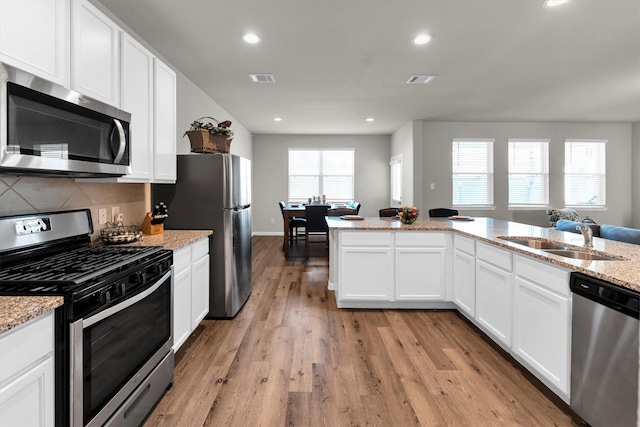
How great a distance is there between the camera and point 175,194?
312 centimetres

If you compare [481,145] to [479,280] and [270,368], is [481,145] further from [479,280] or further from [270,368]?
[270,368]

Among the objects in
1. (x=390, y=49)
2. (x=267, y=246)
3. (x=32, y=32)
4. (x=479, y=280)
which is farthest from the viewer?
(x=267, y=246)

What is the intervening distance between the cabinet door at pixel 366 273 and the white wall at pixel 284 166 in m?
5.60

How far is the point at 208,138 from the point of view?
10.7ft

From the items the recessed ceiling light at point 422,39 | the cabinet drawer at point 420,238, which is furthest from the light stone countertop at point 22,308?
the recessed ceiling light at point 422,39

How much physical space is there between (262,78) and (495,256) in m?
3.34

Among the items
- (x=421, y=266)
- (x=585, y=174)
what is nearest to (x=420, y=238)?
(x=421, y=266)

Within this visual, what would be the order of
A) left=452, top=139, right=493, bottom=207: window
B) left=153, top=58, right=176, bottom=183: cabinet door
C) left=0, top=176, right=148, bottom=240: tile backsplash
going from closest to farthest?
left=0, top=176, right=148, bottom=240: tile backsplash, left=153, top=58, right=176, bottom=183: cabinet door, left=452, top=139, right=493, bottom=207: window

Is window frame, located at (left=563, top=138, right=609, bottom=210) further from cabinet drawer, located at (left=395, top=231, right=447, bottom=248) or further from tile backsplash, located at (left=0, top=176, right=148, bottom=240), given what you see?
tile backsplash, located at (left=0, top=176, right=148, bottom=240)

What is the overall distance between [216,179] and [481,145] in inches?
240

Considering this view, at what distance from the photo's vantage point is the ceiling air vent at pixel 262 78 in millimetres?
4207

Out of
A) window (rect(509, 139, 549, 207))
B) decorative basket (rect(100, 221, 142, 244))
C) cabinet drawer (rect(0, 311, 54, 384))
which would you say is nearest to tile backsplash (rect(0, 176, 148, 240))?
decorative basket (rect(100, 221, 142, 244))

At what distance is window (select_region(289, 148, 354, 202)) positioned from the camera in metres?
8.88

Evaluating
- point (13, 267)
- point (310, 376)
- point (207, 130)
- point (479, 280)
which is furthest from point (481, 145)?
point (13, 267)
